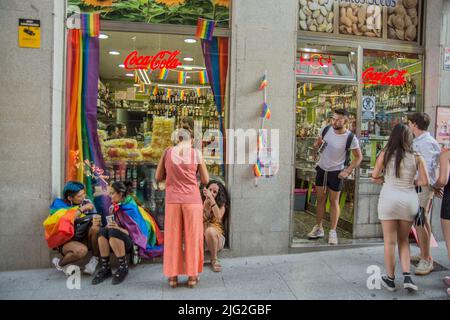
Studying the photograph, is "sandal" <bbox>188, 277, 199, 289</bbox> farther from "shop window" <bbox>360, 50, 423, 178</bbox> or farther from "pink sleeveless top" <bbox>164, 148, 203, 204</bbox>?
"shop window" <bbox>360, 50, 423, 178</bbox>

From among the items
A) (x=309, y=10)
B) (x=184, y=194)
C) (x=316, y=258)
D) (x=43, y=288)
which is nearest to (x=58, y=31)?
(x=184, y=194)

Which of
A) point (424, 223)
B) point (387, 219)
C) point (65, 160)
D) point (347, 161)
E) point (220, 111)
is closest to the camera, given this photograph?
point (387, 219)

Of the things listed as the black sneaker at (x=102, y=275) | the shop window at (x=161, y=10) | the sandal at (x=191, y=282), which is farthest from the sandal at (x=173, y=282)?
the shop window at (x=161, y=10)

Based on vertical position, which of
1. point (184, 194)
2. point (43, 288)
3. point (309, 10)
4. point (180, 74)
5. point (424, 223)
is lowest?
point (43, 288)

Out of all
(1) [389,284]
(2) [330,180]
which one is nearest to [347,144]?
(2) [330,180]

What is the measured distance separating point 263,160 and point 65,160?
8.71 feet

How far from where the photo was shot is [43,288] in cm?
455

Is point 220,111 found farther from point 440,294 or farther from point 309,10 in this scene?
point 440,294

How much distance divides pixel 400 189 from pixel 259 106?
219 cm

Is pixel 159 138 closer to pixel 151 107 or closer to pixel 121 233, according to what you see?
pixel 151 107

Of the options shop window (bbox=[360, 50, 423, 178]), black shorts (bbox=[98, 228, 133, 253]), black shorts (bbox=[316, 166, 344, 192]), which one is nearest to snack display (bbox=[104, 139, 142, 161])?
black shorts (bbox=[98, 228, 133, 253])

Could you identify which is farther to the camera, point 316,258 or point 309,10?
point 309,10

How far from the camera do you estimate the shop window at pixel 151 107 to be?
571cm

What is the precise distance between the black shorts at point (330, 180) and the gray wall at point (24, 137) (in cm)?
395
